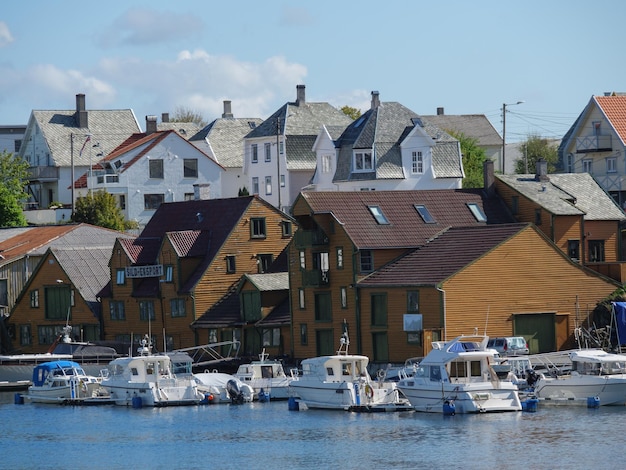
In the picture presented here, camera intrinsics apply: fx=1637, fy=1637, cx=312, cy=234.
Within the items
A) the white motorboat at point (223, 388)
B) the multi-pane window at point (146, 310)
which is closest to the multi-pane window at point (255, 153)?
the multi-pane window at point (146, 310)

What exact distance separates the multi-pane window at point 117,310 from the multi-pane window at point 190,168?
35891mm

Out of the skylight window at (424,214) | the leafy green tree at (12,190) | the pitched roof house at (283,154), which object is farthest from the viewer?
the pitched roof house at (283,154)

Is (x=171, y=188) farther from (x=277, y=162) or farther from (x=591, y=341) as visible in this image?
(x=591, y=341)

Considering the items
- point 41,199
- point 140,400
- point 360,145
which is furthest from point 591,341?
point 41,199

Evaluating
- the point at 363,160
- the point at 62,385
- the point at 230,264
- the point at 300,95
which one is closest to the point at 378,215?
the point at 230,264

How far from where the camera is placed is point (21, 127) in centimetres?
17012

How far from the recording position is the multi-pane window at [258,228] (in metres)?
98.2

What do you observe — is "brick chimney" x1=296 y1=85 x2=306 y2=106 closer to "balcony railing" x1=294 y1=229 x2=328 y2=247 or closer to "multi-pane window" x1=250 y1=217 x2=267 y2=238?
"multi-pane window" x1=250 y1=217 x2=267 y2=238

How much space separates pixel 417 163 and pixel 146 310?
100.0 feet

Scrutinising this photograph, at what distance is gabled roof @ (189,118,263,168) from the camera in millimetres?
145375

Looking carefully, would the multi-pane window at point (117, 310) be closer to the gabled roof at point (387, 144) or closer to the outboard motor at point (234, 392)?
the outboard motor at point (234, 392)

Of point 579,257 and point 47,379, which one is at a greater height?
point 579,257

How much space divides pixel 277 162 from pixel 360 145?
10296mm

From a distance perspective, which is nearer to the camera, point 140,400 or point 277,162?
point 140,400
